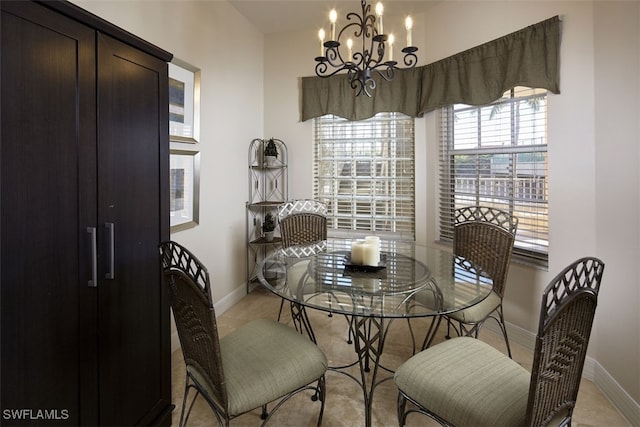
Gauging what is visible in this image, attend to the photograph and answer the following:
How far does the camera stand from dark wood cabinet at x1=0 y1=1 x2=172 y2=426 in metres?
1.05

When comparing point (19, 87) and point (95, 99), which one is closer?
point (19, 87)

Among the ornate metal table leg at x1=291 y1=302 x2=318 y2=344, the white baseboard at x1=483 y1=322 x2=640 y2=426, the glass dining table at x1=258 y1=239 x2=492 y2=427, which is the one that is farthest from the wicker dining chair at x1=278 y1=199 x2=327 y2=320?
the white baseboard at x1=483 y1=322 x2=640 y2=426

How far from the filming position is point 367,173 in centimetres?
376

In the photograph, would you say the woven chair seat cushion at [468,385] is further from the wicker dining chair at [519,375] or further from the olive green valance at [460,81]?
the olive green valance at [460,81]

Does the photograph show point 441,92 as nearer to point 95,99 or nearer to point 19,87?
point 95,99

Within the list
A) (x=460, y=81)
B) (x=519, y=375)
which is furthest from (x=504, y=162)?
(x=519, y=375)

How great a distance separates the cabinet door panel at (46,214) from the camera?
1037 millimetres

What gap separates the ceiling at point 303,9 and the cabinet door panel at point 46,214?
2.42 m

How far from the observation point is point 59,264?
1.19 meters

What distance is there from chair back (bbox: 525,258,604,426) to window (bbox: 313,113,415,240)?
2396 mm

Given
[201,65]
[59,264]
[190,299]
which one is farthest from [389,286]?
[201,65]

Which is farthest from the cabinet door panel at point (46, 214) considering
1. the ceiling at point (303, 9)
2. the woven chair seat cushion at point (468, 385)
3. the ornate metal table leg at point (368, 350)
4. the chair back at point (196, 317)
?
the ceiling at point (303, 9)

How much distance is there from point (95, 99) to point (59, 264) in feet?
2.07

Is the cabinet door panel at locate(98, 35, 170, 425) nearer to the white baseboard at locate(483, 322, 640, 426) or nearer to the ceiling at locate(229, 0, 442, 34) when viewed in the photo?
the ceiling at locate(229, 0, 442, 34)
